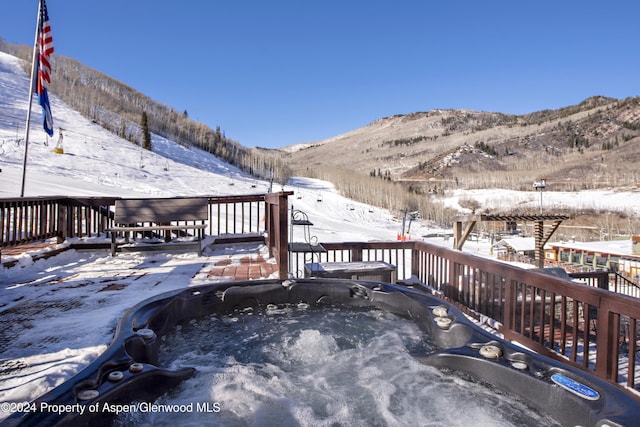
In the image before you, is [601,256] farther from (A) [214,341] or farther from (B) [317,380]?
(A) [214,341]

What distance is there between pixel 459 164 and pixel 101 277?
66.4m

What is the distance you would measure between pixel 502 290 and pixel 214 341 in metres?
2.90

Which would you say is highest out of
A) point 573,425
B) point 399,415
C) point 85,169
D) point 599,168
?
point 599,168

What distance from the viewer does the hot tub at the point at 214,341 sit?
1392mm

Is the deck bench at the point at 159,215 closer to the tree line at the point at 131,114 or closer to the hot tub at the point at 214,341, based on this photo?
the hot tub at the point at 214,341

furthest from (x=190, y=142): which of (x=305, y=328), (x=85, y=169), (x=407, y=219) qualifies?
(x=305, y=328)

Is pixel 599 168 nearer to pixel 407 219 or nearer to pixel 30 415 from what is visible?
pixel 407 219

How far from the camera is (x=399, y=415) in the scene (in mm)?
1819

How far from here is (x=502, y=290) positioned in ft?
12.4

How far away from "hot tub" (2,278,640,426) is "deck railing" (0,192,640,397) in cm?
49

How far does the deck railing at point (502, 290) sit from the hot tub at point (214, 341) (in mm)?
485

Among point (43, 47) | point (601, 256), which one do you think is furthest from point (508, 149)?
point (43, 47)

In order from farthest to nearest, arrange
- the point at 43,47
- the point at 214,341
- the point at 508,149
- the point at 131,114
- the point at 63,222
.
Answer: the point at 508,149
the point at 131,114
the point at 43,47
the point at 63,222
the point at 214,341

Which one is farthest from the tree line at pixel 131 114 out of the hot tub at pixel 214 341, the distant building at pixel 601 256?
the hot tub at pixel 214 341
